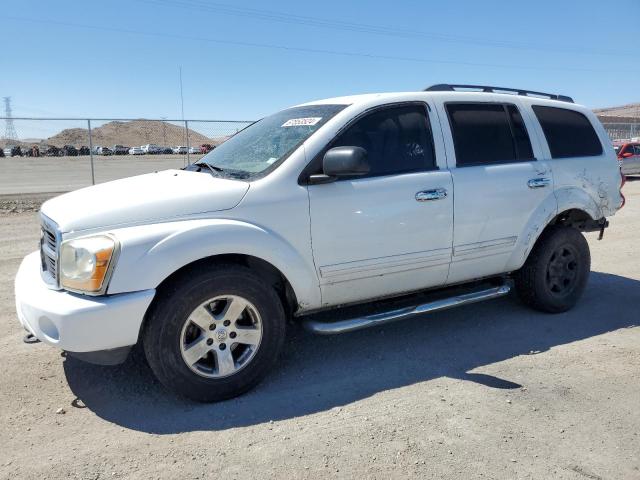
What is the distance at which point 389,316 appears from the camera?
3939 mm

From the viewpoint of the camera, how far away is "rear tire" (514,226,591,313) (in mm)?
4793

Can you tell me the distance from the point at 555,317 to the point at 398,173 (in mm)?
2206

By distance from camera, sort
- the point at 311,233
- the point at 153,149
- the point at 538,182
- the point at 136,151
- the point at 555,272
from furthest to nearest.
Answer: the point at 136,151 < the point at 153,149 < the point at 555,272 < the point at 538,182 < the point at 311,233

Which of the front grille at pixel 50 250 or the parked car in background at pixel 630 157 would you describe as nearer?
the front grille at pixel 50 250

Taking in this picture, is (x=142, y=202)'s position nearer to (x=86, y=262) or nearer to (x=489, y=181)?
(x=86, y=262)

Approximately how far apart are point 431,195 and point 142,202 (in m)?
2.04

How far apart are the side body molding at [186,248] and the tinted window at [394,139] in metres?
0.89

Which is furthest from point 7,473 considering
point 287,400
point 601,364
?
point 601,364

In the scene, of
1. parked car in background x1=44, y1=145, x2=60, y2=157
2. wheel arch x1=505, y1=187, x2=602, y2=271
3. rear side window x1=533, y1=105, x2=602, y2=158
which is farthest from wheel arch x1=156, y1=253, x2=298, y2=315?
parked car in background x1=44, y1=145, x2=60, y2=157

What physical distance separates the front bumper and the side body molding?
0.08 m

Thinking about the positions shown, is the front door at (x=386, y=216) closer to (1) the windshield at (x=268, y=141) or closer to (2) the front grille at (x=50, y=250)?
(1) the windshield at (x=268, y=141)

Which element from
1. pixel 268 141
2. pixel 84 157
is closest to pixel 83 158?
pixel 84 157

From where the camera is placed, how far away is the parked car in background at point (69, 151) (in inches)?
891

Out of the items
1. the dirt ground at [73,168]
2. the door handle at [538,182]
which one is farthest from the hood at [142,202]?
the dirt ground at [73,168]
